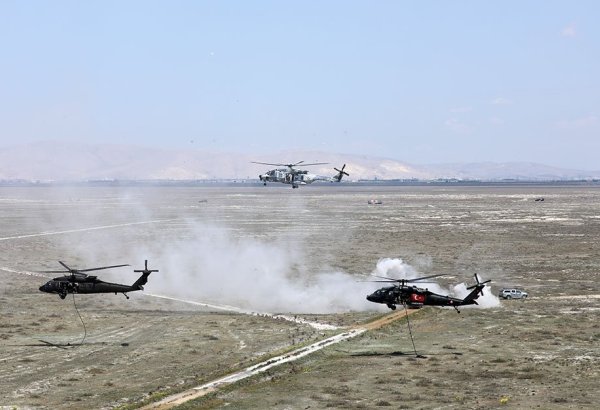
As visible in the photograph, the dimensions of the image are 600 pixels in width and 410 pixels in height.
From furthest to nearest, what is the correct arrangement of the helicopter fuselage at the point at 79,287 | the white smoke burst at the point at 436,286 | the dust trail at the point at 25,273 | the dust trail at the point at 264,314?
the dust trail at the point at 25,273
the white smoke burst at the point at 436,286
the dust trail at the point at 264,314
the helicopter fuselage at the point at 79,287

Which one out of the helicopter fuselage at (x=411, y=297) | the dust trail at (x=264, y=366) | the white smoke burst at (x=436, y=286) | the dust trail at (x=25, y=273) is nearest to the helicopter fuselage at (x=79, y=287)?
the dust trail at (x=264, y=366)

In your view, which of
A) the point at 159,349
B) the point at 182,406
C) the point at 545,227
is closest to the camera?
the point at 182,406

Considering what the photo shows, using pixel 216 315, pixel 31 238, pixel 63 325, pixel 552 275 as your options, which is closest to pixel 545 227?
pixel 552 275

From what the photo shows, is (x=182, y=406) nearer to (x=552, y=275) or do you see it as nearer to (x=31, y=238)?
(x=552, y=275)

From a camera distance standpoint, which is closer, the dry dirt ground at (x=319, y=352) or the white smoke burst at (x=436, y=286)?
the dry dirt ground at (x=319, y=352)

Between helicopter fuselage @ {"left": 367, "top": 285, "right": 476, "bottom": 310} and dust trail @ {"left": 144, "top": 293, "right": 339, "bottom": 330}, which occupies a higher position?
helicopter fuselage @ {"left": 367, "top": 285, "right": 476, "bottom": 310}

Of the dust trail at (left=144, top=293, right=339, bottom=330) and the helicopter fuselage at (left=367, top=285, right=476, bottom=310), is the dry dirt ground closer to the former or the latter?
the dust trail at (left=144, top=293, right=339, bottom=330)

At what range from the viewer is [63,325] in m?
71.4

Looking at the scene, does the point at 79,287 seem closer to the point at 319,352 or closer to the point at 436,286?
the point at 319,352

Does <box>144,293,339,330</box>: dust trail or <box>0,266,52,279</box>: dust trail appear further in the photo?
<box>0,266,52,279</box>: dust trail

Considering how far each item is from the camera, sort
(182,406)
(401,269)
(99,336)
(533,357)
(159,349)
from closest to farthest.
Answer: (182,406) < (533,357) < (159,349) < (99,336) < (401,269)

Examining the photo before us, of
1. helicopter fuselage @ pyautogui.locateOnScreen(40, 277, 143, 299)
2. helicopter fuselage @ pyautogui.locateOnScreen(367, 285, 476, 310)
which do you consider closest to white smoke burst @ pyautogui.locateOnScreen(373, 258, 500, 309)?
helicopter fuselage @ pyautogui.locateOnScreen(367, 285, 476, 310)

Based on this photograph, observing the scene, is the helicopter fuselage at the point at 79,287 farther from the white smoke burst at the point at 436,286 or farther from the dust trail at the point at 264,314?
the white smoke burst at the point at 436,286

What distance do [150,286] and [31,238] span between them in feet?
216
